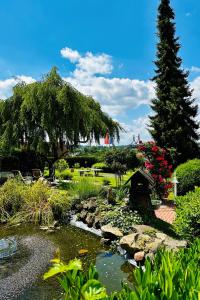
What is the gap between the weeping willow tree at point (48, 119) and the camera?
17.3 m

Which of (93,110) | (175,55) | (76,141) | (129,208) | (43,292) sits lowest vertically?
(43,292)

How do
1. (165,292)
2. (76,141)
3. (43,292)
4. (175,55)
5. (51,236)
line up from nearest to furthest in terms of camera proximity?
(165,292) < (43,292) < (51,236) < (76,141) < (175,55)

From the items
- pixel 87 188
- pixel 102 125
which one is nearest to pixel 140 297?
pixel 87 188

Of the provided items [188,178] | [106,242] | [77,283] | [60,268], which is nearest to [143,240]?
[106,242]

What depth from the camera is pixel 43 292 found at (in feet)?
17.4

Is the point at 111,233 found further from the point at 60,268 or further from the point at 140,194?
the point at 60,268

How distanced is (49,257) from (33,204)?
13.7 feet

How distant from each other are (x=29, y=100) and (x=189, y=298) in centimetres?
1609

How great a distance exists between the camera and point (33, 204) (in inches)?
437

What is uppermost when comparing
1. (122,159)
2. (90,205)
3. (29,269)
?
(122,159)

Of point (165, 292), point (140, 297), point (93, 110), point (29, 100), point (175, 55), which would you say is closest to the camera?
point (140, 297)

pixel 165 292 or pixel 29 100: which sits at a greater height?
pixel 29 100

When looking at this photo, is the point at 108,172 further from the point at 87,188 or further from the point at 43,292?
the point at 43,292

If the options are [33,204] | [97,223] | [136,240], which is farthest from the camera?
[33,204]
